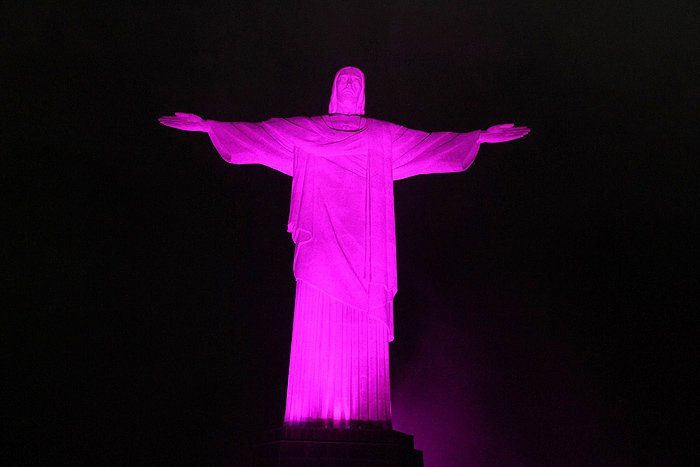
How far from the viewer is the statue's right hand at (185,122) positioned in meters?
3.91

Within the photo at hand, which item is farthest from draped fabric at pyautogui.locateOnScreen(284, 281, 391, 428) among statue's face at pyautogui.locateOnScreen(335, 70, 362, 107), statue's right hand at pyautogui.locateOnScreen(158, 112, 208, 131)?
statue's face at pyautogui.locateOnScreen(335, 70, 362, 107)

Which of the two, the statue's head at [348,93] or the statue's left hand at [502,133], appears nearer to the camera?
the statue's left hand at [502,133]

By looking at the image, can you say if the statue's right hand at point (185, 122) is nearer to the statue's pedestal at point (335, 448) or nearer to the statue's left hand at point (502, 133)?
the statue's left hand at point (502, 133)

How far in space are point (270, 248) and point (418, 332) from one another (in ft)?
5.23

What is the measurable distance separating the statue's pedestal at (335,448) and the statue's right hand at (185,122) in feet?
7.37

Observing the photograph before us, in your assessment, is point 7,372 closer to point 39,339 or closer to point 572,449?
point 39,339

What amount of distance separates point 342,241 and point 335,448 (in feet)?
A: 4.43

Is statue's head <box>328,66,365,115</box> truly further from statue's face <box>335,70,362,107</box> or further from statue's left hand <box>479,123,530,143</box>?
statue's left hand <box>479,123,530,143</box>

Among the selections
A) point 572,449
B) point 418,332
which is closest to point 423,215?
point 418,332

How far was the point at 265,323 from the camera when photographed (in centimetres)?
480

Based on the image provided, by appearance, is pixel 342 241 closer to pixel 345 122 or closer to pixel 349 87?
pixel 345 122

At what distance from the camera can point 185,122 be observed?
394 centimetres

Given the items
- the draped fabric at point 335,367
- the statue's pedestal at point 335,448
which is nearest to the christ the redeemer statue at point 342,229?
the draped fabric at point 335,367

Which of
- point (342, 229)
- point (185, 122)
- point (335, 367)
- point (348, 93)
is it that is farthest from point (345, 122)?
point (335, 367)
